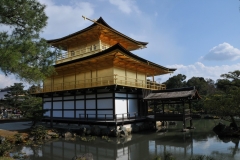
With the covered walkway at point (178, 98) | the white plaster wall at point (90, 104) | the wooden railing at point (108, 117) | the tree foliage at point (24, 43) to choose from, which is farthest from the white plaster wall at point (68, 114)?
the tree foliage at point (24, 43)

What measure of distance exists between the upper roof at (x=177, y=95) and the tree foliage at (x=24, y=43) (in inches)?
472

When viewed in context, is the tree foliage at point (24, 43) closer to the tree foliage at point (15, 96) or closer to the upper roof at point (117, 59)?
the upper roof at point (117, 59)

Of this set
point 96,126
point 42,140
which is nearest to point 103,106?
point 96,126

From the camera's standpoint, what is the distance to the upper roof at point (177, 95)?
17922mm

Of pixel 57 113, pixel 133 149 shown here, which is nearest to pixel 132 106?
pixel 133 149

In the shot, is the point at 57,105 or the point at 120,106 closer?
the point at 120,106

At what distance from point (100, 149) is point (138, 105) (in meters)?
9.33

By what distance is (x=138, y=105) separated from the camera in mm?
21375

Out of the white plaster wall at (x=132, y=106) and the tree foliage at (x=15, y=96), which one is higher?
the tree foliage at (x=15, y=96)

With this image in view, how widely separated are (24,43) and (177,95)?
45.9 ft

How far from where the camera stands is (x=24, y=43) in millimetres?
8766

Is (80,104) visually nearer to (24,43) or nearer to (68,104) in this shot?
(68,104)

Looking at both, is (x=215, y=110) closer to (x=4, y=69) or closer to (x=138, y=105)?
(x=138, y=105)

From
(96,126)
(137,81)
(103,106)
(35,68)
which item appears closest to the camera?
(35,68)
